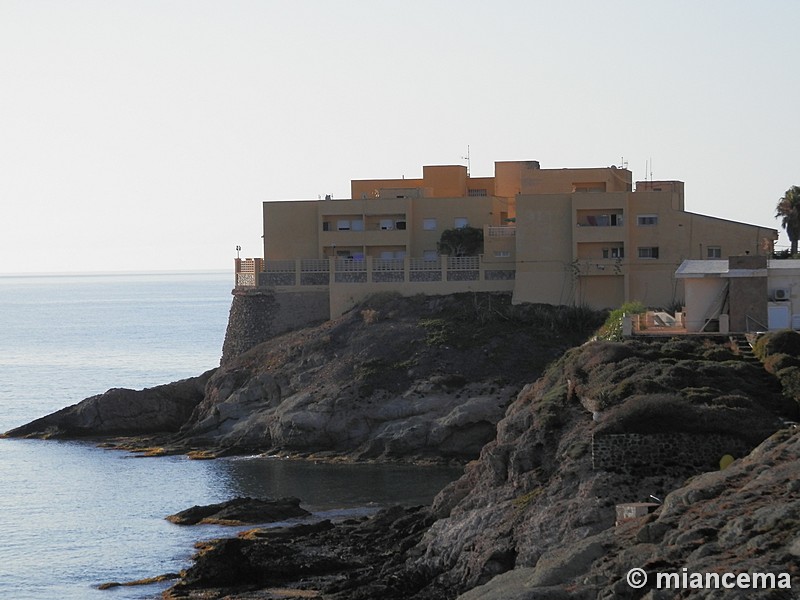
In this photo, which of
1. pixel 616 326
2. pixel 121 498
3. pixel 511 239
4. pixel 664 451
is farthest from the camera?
pixel 511 239

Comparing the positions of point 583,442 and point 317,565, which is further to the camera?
point 317,565

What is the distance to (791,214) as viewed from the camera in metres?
74.3

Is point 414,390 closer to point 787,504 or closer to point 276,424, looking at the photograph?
point 276,424

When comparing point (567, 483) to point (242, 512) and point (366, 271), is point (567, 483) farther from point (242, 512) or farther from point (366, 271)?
point (366, 271)

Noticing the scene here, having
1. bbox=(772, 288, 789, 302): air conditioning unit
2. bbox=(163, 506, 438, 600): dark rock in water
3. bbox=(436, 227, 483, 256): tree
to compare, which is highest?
bbox=(436, 227, 483, 256): tree

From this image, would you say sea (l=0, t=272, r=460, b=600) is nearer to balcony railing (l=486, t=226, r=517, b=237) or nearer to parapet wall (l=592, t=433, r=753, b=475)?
parapet wall (l=592, t=433, r=753, b=475)

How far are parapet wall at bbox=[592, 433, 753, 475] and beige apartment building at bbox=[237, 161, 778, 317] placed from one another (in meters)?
30.0

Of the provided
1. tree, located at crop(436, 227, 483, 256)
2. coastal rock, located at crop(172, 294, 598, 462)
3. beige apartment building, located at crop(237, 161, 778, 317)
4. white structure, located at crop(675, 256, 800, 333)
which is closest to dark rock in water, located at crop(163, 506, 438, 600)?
white structure, located at crop(675, 256, 800, 333)

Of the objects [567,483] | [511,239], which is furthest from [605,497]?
[511,239]

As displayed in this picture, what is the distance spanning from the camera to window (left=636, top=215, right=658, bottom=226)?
227 ft

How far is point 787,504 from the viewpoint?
92.9ft

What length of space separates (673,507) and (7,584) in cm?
1936

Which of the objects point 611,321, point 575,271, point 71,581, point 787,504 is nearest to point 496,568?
point 787,504

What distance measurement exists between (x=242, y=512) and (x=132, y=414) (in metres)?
24.8
